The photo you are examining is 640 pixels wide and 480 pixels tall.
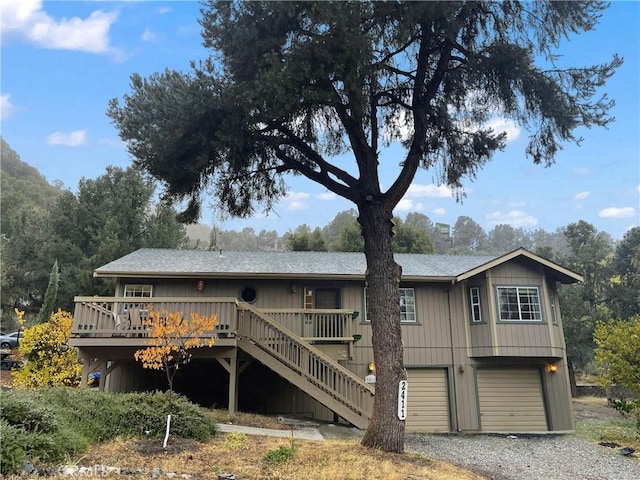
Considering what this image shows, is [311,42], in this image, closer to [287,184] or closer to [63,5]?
[287,184]

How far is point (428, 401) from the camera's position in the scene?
45.0 ft

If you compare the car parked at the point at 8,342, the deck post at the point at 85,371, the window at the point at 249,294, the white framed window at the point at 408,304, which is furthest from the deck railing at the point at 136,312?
the car parked at the point at 8,342

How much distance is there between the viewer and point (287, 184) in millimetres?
11258

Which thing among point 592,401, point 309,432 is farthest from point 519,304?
point 592,401

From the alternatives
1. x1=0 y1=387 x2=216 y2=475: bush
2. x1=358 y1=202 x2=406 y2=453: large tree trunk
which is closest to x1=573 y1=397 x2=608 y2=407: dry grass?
x1=358 y1=202 x2=406 y2=453: large tree trunk

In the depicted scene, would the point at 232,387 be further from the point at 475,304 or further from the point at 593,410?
the point at 593,410

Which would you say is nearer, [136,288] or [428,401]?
[136,288]

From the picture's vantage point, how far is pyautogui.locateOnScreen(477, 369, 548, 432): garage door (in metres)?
13.7

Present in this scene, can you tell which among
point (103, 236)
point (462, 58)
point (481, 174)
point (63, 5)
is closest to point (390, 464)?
point (481, 174)

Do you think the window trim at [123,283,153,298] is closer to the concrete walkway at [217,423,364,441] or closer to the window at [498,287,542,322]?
the concrete walkway at [217,423,364,441]

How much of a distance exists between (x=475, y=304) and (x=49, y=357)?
1259 cm

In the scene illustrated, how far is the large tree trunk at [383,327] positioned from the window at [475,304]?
664 centimetres

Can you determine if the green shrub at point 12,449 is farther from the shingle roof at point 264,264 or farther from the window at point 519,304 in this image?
the window at point 519,304

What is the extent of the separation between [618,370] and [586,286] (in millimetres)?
15742
